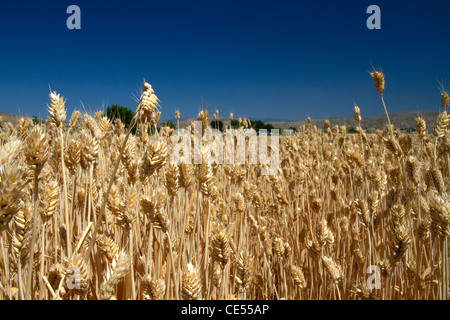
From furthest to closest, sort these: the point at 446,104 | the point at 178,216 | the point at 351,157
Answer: the point at 446,104
the point at 351,157
the point at 178,216

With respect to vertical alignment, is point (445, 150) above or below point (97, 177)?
above

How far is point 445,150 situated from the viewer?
A: 1562 mm

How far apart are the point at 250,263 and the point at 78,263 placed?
55cm

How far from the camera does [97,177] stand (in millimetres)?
1493

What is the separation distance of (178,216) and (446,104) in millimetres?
2340
